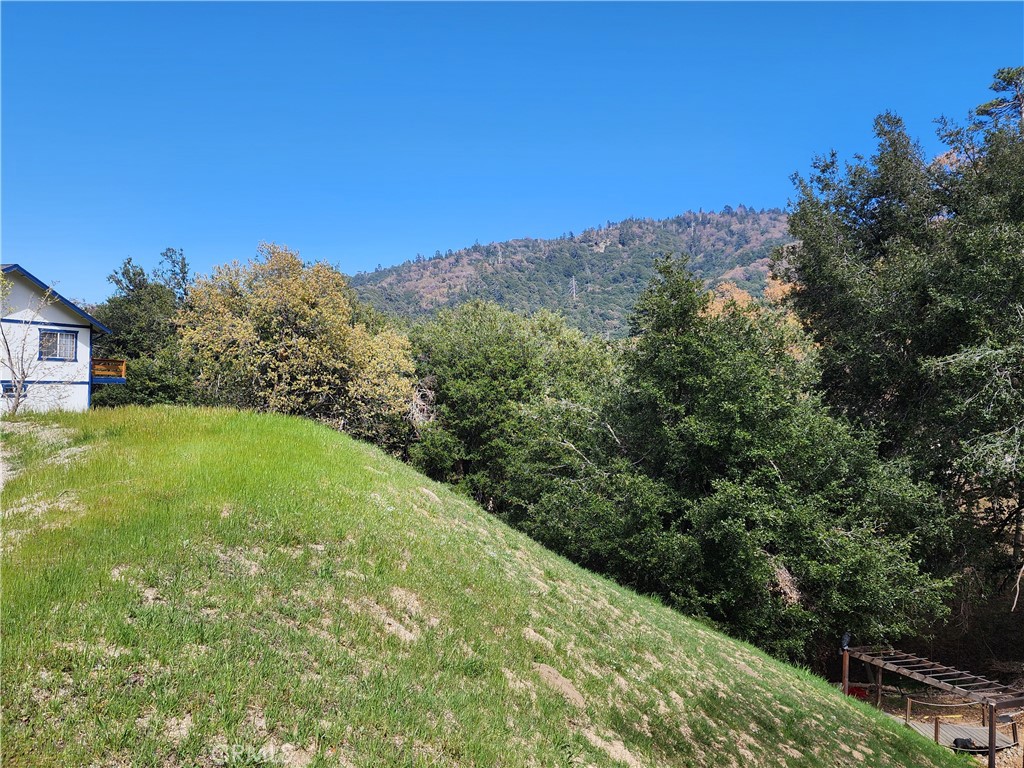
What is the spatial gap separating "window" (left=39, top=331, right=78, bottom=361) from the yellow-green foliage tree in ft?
22.8

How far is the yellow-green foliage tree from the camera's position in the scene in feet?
86.0

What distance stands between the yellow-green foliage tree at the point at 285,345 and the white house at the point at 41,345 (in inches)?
267

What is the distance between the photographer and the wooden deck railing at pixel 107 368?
3385 centimetres

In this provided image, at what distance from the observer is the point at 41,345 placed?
93.9 feet

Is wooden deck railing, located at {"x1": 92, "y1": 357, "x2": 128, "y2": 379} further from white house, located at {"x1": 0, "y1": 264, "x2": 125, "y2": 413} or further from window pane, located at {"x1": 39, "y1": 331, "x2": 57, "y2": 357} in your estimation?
window pane, located at {"x1": 39, "y1": 331, "x2": 57, "y2": 357}

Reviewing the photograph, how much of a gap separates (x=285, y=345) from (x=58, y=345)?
13789 mm

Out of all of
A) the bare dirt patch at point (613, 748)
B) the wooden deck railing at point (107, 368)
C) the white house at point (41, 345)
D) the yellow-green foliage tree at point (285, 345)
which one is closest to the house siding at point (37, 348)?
the white house at point (41, 345)

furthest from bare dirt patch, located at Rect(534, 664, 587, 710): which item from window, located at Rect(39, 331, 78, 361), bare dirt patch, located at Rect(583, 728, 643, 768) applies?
window, located at Rect(39, 331, 78, 361)

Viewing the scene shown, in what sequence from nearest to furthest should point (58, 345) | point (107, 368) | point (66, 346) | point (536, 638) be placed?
point (536, 638)
point (58, 345)
point (66, 346)
point (107, 368)

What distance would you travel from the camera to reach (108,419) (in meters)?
11.2

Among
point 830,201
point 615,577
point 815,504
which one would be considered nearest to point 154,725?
point 615,577

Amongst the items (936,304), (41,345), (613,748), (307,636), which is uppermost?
(936,304)

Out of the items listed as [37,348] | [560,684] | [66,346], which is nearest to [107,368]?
[66,346]

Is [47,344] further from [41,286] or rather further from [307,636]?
[307,636]
